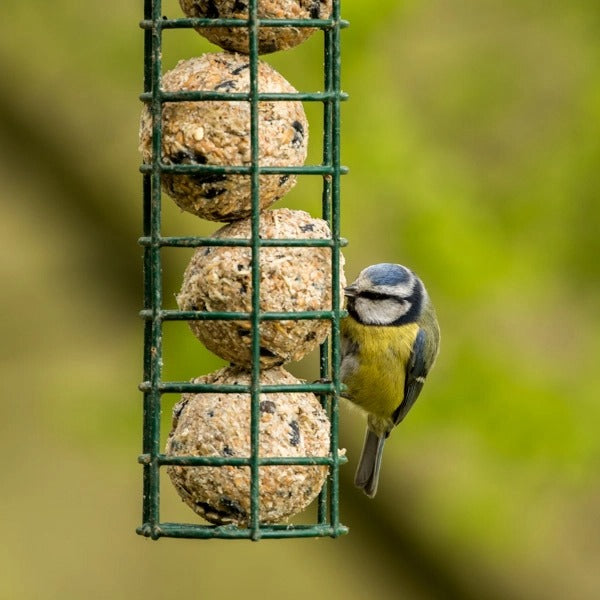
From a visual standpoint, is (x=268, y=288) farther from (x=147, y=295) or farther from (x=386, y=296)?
(x=386, y=296)

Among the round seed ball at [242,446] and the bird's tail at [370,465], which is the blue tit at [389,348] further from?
the round seed ball at [242,446]

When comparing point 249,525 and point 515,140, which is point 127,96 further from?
point 249,525

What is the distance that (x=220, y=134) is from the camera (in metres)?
4.05

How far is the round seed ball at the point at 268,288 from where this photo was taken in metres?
4.05

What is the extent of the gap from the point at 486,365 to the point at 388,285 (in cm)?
90

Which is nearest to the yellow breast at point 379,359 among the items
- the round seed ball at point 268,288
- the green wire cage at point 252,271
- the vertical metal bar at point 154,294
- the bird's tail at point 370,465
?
the bird's tail at point 370,465

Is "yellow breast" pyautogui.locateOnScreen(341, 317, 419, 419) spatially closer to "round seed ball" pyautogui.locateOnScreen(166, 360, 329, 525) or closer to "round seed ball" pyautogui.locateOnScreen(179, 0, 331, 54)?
"round seed ball" pyautogui.locateOnScreen(166, 360, 329, 525)

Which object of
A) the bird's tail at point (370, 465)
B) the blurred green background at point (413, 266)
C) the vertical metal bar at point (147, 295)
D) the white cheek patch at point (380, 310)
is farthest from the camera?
the bird's tail at point (370, 465)

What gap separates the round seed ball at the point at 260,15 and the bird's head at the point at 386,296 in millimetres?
1306

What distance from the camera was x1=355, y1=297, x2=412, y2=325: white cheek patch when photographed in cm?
562

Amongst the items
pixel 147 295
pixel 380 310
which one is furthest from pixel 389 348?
pixel 147 295

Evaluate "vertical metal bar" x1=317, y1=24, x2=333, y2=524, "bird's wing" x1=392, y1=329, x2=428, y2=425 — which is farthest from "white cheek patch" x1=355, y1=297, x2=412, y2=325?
"vertical metal bar" x1=317, y1=24, x2=333, y2=524

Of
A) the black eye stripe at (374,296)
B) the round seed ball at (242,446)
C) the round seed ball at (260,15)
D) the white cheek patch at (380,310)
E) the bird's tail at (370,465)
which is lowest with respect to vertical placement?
the bird's tail at (370,465)

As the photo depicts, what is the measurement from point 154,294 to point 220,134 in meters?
0.50
